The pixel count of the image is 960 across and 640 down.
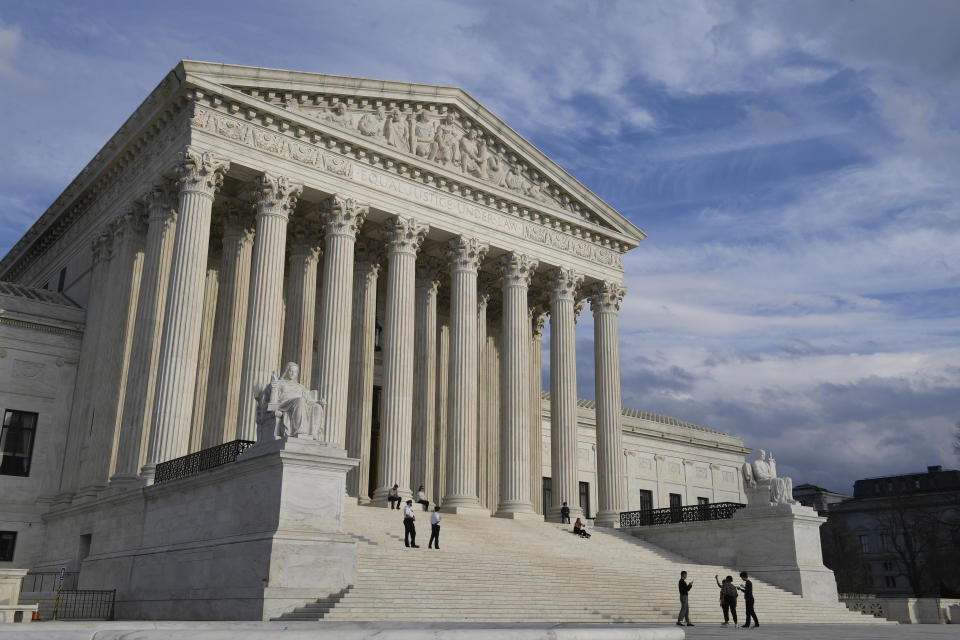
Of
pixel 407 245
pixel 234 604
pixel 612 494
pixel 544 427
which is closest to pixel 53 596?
pixel 234 604

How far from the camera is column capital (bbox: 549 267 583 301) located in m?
41.0

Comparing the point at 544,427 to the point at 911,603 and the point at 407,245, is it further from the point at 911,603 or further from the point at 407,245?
the point at 911,603

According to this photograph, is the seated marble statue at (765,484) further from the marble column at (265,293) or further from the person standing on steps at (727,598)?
the marble column at (265,293)

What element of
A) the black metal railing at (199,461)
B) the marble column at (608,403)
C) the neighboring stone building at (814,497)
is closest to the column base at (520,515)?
the marble column at (608,403)

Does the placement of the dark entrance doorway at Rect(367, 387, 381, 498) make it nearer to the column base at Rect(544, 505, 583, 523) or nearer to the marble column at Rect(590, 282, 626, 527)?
the column base at Rect(544, 505, 583, 523)

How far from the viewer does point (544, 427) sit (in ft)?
177

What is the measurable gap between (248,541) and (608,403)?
78.6 ft

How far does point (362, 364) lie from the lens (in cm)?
3706

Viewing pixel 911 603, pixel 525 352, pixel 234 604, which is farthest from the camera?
pixel 525 352

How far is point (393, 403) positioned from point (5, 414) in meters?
15.7

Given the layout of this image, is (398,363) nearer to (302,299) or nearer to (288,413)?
(302,299)

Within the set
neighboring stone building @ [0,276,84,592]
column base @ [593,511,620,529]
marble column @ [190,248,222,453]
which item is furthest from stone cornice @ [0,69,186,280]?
column base @ [593,511,620,529]

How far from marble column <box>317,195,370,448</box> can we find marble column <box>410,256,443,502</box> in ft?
20.5

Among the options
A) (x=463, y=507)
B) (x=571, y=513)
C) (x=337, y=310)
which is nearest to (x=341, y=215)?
(x=337, y=310)
